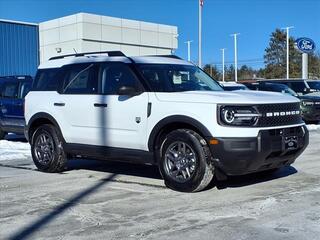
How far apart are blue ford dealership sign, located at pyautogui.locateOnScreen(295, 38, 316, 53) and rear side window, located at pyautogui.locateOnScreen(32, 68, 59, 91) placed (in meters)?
28.9

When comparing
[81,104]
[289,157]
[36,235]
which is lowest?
[36,235]

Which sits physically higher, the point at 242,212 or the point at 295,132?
the point at 295,132

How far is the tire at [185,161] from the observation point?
7.12m

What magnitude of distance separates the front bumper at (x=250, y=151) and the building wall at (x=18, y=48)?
2986cm

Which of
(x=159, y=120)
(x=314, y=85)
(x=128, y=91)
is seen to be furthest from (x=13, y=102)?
(x=314, y=85)

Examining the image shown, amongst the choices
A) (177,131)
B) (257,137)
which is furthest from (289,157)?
(177,131)

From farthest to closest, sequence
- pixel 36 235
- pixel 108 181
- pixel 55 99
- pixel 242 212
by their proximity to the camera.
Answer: pixel 55 99
pixel 108 181
pixel 242 212
pixel 36 235

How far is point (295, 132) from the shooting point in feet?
24.7

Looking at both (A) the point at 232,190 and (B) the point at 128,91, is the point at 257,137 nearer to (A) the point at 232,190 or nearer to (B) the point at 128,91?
(A) the point at 232,190

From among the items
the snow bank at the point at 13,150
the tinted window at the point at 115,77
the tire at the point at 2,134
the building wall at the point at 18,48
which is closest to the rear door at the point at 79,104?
the tinted window at the point at 115,77

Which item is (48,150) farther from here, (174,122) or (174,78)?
(174,122)

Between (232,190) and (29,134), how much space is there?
422 centimetres

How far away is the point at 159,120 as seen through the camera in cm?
754

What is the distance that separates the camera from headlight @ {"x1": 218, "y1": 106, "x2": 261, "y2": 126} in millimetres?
6914
